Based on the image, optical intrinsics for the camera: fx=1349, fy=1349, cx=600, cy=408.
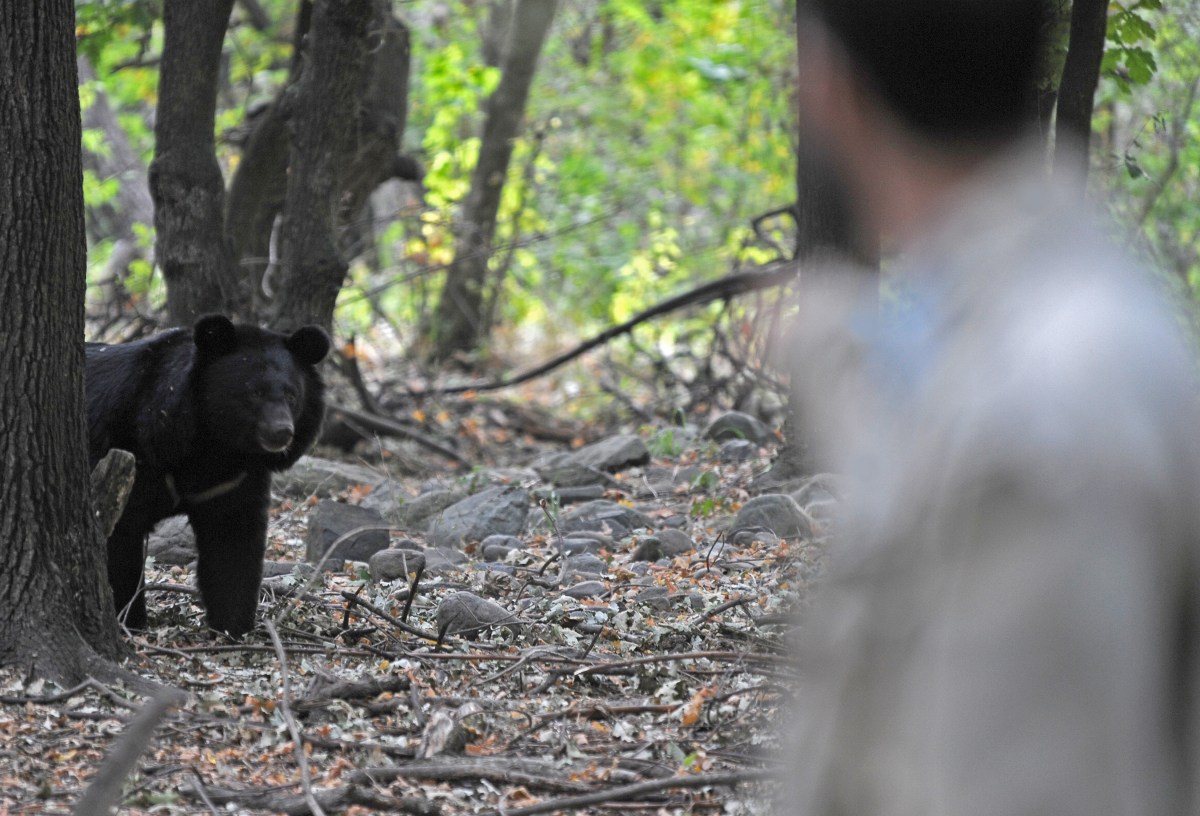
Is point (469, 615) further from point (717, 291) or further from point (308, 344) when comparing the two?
point (717, 291)

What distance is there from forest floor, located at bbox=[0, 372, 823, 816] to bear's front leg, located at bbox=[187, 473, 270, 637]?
0.32 ft

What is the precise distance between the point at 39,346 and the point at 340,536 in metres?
2.58

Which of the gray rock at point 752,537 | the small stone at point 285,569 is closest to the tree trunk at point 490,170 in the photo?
the small stone at point 285,569

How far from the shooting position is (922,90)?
1.35 metres

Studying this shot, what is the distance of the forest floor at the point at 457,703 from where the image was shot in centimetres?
329

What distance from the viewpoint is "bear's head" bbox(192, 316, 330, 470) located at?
5344 millimetres

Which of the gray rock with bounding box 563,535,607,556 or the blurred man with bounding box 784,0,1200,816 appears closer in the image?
the blurred man with bounding box 784,0,1200,816

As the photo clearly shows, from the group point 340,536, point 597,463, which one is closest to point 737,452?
point 597,463

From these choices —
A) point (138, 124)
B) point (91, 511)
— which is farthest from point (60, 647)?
point (138, 124)

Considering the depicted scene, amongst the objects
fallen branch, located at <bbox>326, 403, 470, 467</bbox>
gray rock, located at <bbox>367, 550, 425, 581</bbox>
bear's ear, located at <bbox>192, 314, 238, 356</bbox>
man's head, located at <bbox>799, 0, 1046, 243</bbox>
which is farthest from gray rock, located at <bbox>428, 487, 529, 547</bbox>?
man's head, located at <bbox>799, 0, 1046, 243</bbox>

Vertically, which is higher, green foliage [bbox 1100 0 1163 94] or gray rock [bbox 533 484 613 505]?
green foliage [bbox 1100 0 1163 94]

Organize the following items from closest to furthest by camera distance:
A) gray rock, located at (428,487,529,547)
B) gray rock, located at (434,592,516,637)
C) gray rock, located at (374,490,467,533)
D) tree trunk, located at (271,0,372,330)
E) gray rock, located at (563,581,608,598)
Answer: gray rock, located at (434,592,516,637) → gray rock, located at (563,581,608,598) → gray rock, located at (428,487,529,547) → gray rock, located at (374,490,467,533) → tree trunk, located at (271,0,372,330)

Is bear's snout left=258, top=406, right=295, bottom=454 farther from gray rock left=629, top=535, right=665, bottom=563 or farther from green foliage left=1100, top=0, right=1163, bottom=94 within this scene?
green foliage left=1100, top=0, right=1163, bottom=94

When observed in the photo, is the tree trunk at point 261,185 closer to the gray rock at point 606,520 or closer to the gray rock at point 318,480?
the gray rock at point 318,480
